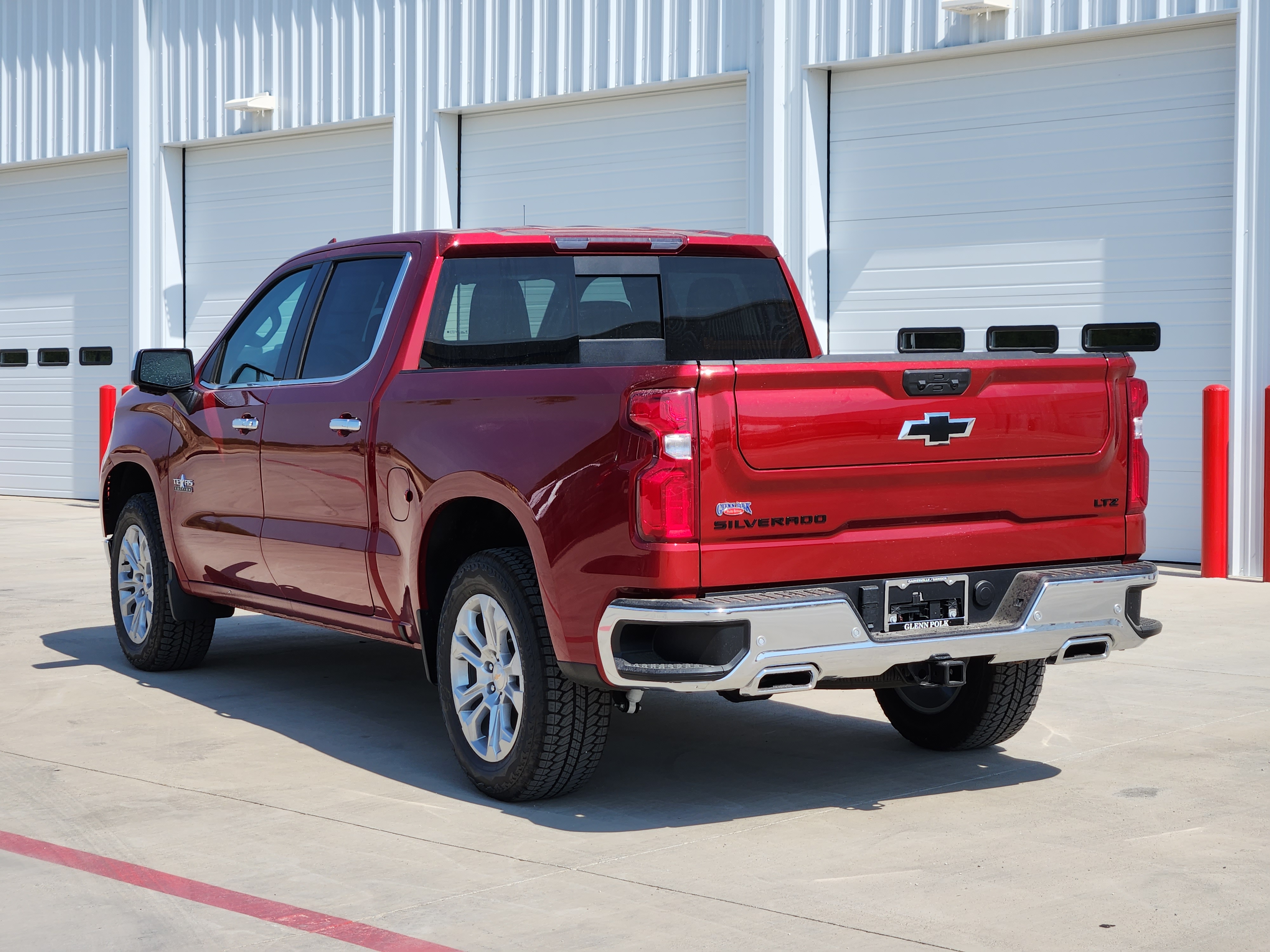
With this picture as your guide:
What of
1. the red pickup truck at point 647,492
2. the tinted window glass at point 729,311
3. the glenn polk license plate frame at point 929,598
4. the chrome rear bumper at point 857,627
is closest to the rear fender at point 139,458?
the red pickup truck at point 647,492

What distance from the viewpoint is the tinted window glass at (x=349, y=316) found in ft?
21.6

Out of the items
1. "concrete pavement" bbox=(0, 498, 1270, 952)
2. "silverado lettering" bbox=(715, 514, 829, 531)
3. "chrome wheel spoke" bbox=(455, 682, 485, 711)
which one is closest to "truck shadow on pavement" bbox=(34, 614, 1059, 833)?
"concrete pavement" bbox=(0, 498, 1270, 952)

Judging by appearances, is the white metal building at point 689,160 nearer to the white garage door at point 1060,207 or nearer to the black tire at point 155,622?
the white garage door at point 1060,207

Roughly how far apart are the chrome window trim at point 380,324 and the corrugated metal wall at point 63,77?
13879 mm

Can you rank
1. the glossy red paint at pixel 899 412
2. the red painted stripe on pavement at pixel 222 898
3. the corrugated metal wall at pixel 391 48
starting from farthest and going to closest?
the corrugated metal wall at pixel 391 48, the glossy red paint at pixel 899 412, the red painted stripe on pavement at pixel 222 898

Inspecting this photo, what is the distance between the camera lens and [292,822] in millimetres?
5387

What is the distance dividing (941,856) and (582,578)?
134 cm

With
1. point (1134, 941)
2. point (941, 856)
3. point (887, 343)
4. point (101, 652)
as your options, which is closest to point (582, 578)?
point (941, 856)

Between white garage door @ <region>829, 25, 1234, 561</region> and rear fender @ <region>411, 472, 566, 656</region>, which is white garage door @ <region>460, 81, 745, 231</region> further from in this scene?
rear fender @ <region>411, 472, 566, 656</region>

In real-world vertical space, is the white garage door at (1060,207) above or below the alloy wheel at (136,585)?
above

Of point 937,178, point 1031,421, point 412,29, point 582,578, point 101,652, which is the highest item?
point 412,29

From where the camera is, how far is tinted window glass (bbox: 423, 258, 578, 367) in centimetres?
634

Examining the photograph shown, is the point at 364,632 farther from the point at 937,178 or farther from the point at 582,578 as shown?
the point at 937,178

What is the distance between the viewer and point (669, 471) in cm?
495
